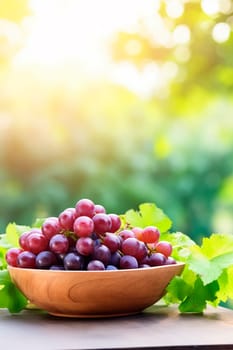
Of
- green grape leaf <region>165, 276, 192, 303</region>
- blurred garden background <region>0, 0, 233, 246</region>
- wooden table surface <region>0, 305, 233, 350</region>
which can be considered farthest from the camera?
blurred garden background <region>0, 0, 233, 246</region>

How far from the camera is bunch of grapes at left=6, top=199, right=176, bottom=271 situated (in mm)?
1062

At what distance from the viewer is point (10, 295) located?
116cm

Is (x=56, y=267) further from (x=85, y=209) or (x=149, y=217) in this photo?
(x=149, y=217)

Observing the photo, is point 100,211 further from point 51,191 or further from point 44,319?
point 51,191

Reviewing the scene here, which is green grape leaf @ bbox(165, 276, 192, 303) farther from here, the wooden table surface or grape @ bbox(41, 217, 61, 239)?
grape @ bbox(41, 217, 61, 239)

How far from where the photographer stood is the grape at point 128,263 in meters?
1.07

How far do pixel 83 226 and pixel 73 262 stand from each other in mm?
57

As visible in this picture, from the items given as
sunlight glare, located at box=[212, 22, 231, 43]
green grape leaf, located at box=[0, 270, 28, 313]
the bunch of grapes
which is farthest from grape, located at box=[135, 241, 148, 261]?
sunlight glare, located at box=[212, 22, 231, 43]

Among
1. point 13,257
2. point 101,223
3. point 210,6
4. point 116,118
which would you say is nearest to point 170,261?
point 101,223

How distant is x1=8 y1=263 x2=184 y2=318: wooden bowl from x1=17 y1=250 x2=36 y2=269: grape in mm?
17

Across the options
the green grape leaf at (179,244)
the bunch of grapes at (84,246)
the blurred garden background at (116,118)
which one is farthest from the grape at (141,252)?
the blurred garden background at (116,118)

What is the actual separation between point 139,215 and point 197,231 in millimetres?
3121

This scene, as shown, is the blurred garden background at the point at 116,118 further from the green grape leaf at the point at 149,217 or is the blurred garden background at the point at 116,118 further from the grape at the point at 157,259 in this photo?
the grape at the point at 157,259

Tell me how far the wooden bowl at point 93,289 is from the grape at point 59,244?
0.14ft
